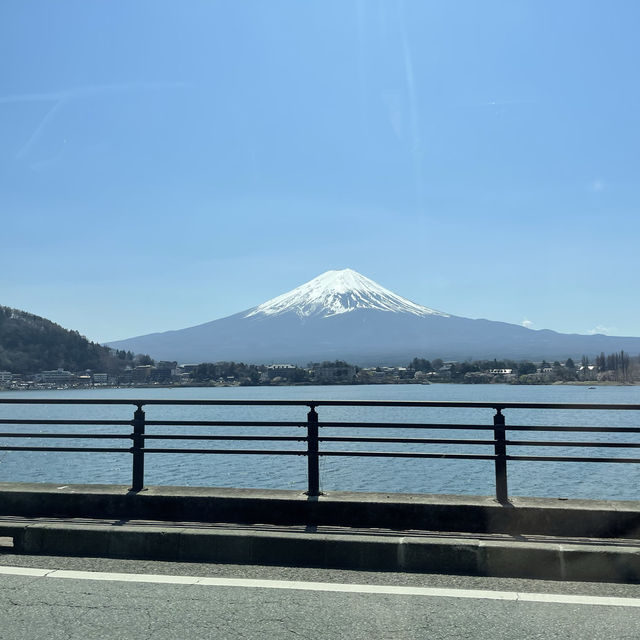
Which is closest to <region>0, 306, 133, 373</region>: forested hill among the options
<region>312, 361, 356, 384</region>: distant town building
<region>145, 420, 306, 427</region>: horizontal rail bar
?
<region>312, 361, 356, 384</region>: distant town building

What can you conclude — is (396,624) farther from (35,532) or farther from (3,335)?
(3,335)

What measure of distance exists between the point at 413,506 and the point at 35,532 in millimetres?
3645

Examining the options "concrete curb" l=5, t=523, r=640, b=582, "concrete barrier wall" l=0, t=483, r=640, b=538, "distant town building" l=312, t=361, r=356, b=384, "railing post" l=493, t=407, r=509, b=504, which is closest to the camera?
"concrete curb" l=5, t=523, r=640, b=582

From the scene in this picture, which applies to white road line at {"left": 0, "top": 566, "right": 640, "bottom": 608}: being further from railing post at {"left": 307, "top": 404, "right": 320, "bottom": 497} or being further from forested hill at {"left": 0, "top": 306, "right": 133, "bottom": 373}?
forested hill at {"left": 0, "top": 306, "right": 133, "bottom": 373}

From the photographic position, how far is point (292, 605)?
5.00 metres

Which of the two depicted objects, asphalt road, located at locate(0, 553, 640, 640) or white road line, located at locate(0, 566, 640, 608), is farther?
white road line, located at locate(0, 566, 640, 608)

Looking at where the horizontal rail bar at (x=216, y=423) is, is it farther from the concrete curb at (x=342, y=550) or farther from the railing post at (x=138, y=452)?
the concrete curb at (x=342, y=550)

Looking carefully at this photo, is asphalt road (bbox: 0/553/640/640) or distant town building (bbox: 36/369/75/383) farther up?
asphalt road (bbox: 0/553/640/640)

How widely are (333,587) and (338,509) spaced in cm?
168

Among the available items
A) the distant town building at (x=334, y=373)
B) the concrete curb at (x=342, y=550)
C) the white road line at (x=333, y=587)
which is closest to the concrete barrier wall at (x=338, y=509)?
the concrete curb at (x=342, y=550)

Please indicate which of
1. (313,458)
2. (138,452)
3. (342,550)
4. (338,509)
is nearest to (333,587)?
(342,550)

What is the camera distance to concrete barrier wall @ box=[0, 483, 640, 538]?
261 inches

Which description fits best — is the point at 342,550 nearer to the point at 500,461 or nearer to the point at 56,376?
the point at 500,461

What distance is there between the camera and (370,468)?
32969mm
